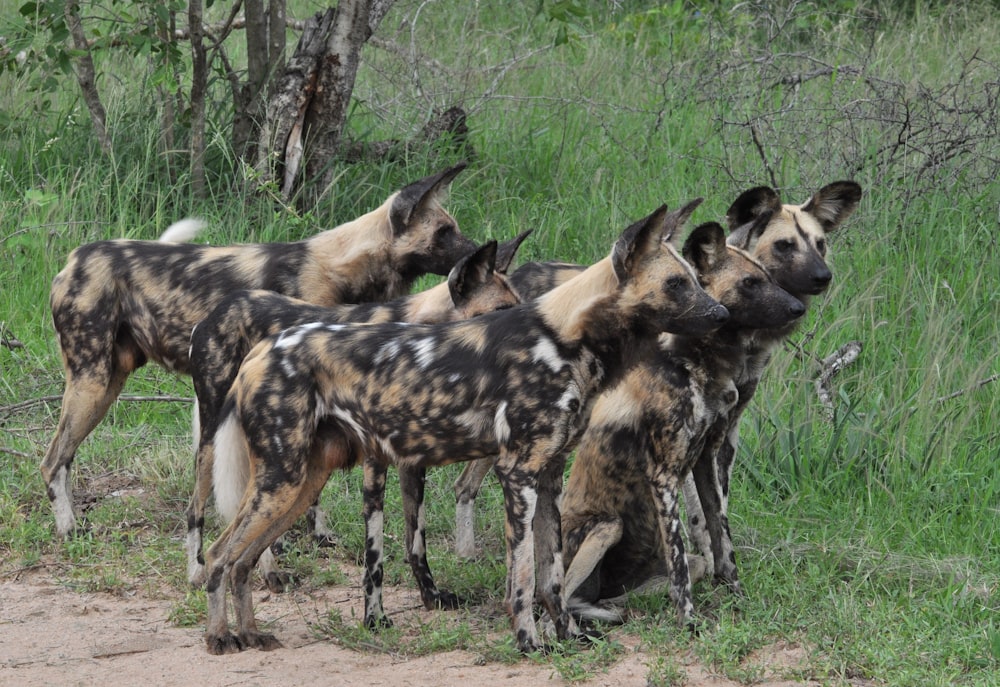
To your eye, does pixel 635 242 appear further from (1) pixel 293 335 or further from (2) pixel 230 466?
(2) pixel 230 466

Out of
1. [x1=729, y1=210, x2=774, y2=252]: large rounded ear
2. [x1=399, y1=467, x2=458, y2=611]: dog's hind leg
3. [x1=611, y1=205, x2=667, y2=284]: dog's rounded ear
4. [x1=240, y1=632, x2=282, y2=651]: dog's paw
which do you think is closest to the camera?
[x1=611, y1=205, x2=667, y2=284]: dog's rounded ear

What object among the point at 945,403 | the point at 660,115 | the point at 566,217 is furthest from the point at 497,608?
the point at 660,115

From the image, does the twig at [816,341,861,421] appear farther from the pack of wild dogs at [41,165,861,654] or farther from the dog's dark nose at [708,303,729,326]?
the dog's dark nose at [708,303,729,326]

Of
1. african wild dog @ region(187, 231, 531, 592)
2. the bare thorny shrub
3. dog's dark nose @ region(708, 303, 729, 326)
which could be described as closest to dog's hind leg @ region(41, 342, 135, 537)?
african wild dog @ region(187, 231, 531, 592)

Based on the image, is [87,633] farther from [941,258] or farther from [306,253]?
[941,258]

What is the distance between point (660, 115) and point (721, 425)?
3.48 meters

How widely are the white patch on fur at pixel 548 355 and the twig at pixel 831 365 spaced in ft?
5.65

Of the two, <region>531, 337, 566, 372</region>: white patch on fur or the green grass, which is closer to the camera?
<region>531, 337, 566, 372</region>: white patch on fur

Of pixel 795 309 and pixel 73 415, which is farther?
pixel 73 415

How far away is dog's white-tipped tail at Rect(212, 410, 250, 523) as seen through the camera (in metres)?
3.73

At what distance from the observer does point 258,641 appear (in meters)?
3.67

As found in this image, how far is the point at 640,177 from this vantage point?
6.74 m

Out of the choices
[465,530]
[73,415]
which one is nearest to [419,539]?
[465,530]

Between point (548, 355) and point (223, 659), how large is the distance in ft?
4.15
